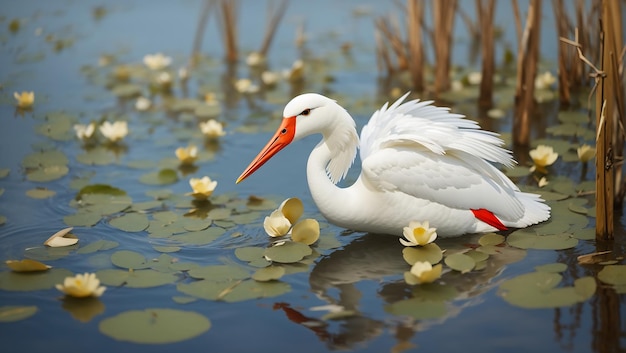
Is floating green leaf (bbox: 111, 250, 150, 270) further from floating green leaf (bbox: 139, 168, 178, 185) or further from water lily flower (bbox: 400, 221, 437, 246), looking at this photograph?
water lily flower (bbox: 400, 221, 437, 246)

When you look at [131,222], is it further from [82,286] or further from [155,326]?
[155,326]

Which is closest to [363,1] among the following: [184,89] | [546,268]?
[184,89]

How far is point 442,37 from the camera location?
6.08 meters

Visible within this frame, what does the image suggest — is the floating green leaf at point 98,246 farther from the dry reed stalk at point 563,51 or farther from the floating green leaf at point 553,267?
the dry reed stalk at point 563,51

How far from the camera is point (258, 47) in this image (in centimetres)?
820

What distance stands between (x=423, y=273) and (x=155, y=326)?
1186mm

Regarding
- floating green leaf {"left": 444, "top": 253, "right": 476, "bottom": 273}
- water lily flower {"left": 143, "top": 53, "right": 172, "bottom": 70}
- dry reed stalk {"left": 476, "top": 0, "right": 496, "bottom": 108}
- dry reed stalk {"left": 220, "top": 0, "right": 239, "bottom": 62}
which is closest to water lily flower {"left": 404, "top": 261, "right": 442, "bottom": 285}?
floating green leaf {"left": 444, "top": 253, "right": 476, "bottom": 273}

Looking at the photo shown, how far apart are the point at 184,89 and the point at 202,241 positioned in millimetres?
3207

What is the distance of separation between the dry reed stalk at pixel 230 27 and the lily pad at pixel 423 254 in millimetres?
4347

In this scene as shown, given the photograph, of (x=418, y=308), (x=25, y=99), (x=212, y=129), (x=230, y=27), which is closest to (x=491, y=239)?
(x=418, y=308)

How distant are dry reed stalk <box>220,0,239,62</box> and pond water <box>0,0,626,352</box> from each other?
0.34 m

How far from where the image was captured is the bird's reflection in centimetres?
317

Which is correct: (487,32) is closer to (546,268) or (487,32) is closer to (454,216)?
(454,216)

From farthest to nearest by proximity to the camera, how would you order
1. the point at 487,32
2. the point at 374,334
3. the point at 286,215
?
the point at 487,32, the point at 286,215, the point at 374,334
